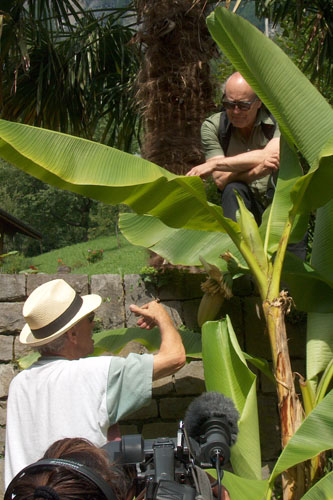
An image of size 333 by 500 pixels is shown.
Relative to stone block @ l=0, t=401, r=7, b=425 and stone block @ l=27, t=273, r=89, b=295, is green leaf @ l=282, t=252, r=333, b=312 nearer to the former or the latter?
stone block @ l=27, t=273, r=89, b=295

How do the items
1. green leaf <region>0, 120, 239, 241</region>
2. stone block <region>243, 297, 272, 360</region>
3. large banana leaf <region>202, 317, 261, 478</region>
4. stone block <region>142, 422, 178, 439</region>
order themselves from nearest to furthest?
green leaf <region>0, 120, 239, 241</region> → large banana leaf <region>202, 317, 261, 478</region> → stone block <region>142, 422, 178, 439</region> → stone block <region>243, 297, 272, 360</region>

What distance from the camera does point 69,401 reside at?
284cm

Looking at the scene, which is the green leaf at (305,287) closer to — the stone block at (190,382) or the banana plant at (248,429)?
the banana plant at (248,429)

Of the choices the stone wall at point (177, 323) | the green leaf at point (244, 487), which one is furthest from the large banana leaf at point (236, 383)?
the stone wall at point (177, 323)

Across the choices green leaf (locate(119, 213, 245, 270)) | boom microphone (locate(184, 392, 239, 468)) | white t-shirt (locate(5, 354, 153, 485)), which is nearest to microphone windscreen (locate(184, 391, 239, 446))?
boom microphone (locate(184, 392, 239, 468))

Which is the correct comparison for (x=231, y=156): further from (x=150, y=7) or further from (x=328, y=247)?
(x=150, y=7)

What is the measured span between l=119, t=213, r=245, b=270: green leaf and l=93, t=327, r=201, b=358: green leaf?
0.52 metres

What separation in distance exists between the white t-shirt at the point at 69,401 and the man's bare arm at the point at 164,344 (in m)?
0.14

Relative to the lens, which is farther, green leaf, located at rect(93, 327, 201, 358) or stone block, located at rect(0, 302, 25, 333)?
stone block, located at rect(0, 302, 25, 333)

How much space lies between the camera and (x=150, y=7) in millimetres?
6625

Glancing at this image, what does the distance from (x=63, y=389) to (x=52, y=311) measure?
0.38 metres

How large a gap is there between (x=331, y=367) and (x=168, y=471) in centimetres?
239

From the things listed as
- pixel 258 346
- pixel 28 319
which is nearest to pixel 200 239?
pixel 258 346

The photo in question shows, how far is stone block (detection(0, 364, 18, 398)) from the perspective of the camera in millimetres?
5227
